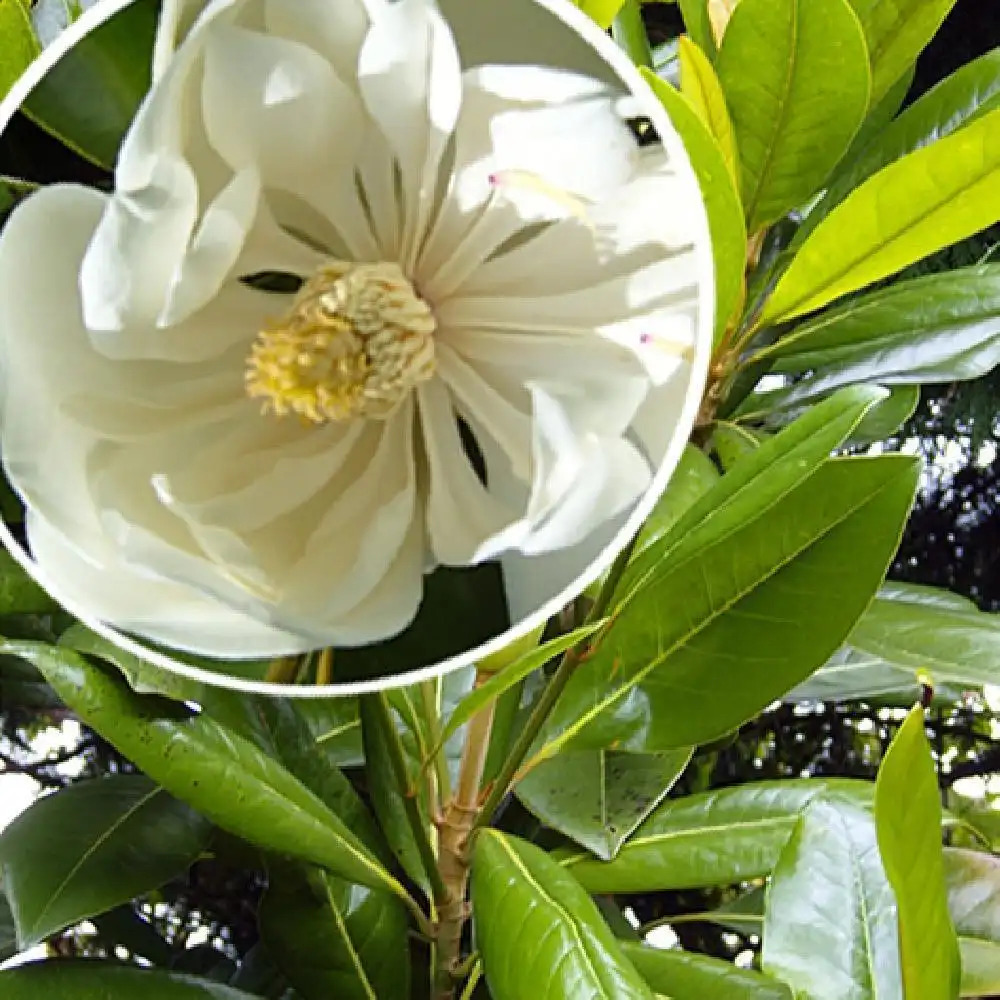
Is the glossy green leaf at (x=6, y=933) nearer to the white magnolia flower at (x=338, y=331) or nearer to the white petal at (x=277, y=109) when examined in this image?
the white magnolia flower at (x=338, y=331)

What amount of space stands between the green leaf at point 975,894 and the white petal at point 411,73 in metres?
0.47

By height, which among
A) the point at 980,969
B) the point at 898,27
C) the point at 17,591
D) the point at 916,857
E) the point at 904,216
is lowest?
the point at 980,969

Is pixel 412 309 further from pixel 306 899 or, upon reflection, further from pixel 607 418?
pixel 306 899

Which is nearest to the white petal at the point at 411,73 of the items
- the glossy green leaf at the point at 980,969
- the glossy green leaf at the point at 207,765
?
the glossy green leaf at the point at 207,765

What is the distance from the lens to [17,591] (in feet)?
1.67

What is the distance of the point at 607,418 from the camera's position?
39 centimetres

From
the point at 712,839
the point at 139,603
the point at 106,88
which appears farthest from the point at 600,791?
the point at 106,88

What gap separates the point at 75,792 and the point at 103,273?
0.33m

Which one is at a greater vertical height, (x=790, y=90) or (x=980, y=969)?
(x=790, y=90)

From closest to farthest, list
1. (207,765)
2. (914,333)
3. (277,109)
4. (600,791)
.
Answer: (277,109) → (207,765) → (600,791) → (914,333)

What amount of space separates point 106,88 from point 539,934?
0.32 m

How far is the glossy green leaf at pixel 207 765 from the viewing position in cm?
46

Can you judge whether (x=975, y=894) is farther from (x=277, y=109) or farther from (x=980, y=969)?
(x=277, y=109)

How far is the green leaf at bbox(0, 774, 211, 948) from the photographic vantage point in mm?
528
